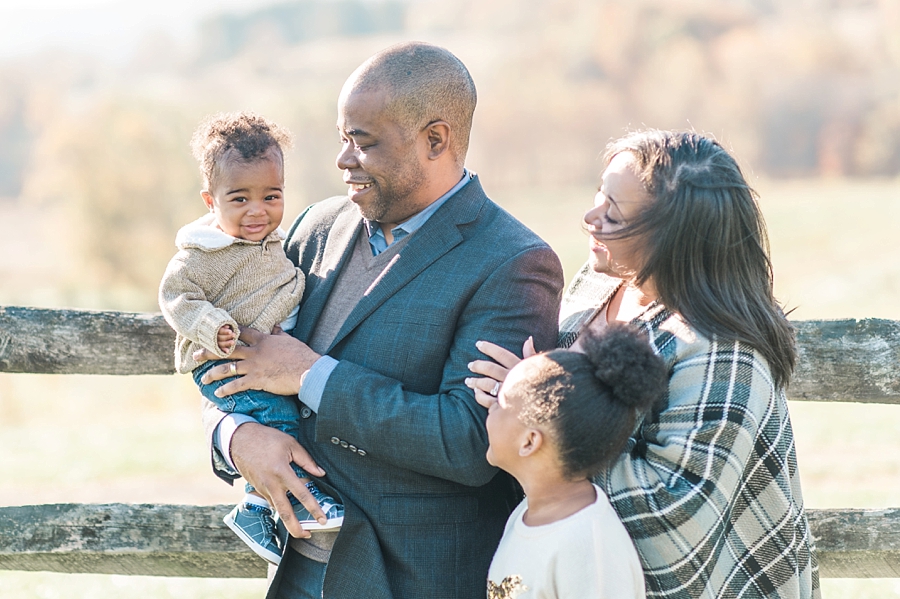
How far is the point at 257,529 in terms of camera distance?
104 inches

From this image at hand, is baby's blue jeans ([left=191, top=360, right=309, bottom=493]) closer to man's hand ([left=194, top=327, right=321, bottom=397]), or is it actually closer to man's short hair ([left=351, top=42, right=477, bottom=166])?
man's hand ([left=194, top=327, right=321, bottom=397])

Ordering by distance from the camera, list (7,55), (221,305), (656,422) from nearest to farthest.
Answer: (656,422), (221,305), (7,55)

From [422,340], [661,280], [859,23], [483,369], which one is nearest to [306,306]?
[422,340]

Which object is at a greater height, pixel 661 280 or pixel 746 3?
pixel 746 3

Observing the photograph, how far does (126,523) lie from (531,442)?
190 cm

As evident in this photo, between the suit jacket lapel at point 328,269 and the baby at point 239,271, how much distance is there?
2.6 inches

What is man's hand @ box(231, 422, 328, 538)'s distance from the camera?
2.46m

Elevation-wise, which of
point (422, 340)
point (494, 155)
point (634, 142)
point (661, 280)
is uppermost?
point (494, 155)

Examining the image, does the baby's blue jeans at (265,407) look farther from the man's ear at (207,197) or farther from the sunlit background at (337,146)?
the sunlit background at (337,146)

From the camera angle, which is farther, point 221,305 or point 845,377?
point 845,377

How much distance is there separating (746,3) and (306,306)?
7208 centimetres

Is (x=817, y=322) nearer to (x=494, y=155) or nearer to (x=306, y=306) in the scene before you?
(x=306, y=306)

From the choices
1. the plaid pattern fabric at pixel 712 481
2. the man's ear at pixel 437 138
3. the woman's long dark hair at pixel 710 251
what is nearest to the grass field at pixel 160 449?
the woman's long dark hair at pixel 710 251

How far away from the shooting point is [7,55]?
71.2 m
